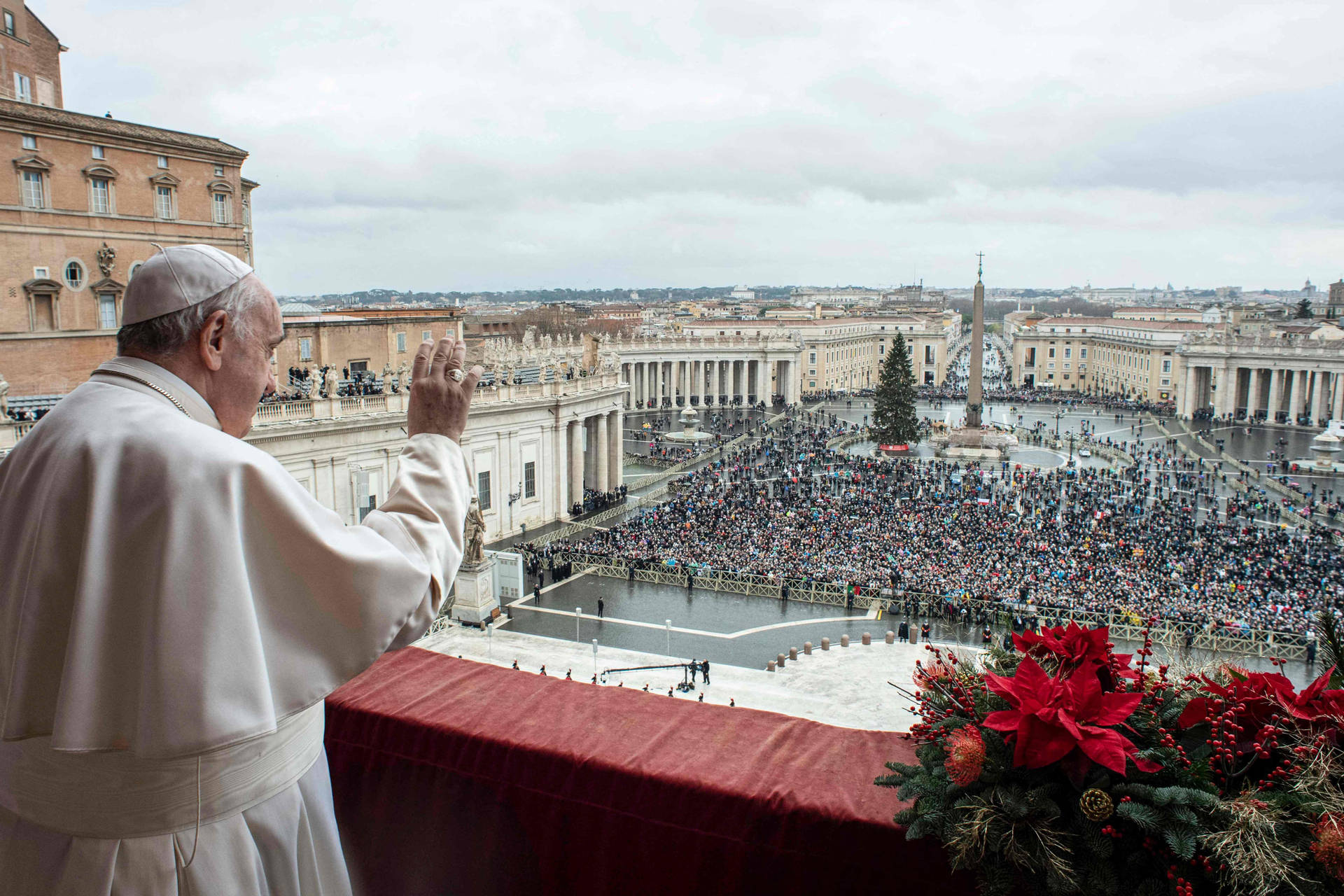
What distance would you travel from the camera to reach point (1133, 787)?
100 inches

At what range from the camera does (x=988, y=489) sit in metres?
40.5

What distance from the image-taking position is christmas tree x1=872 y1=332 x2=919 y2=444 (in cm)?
5781

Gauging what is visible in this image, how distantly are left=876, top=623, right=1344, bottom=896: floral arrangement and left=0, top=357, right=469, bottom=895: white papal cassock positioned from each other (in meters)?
1.65

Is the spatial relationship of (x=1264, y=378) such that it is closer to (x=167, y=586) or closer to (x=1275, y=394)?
(x=1275, y=394)

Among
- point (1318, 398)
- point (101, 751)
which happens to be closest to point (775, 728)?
point (101, 751)

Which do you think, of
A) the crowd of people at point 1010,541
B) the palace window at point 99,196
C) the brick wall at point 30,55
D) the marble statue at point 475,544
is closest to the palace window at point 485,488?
the crowd of people at point 1010,541

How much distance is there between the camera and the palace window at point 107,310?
28484 millimetres

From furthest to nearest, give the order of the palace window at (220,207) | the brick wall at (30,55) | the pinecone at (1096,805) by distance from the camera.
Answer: the palace window at (220,207)
the brick wall at (30,55)
the pinecone at (1096,805)

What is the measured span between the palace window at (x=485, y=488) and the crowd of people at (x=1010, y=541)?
3.88 meters

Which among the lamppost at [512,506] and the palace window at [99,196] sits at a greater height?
the palace window at [99,196]

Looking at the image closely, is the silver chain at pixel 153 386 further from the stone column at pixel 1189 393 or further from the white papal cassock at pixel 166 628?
the stone column at pixel 1189 393

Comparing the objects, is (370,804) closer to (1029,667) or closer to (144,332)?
(144,332)

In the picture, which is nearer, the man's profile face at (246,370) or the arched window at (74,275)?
the man's profile face at (246,370)

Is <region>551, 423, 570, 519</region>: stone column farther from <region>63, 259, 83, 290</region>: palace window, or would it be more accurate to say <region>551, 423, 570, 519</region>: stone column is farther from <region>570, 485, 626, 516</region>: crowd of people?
<region>63, 259, 83, 290</region>: palace window
